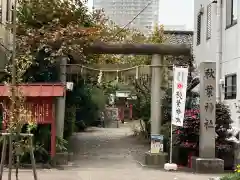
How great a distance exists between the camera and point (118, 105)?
45.6 meters

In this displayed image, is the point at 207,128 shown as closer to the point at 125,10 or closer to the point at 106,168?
the point at 106,168

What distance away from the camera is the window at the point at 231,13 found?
16369mm

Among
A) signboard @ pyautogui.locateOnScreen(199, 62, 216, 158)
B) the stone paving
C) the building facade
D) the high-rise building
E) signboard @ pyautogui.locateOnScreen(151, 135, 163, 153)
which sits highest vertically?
the high-rise building

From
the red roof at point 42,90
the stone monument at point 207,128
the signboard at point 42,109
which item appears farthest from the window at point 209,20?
the signboard at point 42,109

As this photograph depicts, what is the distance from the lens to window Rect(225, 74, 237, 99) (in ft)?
52.3

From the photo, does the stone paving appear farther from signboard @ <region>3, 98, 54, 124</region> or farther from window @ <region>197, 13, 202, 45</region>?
window @ <region>197, 13, 202, 45</region>

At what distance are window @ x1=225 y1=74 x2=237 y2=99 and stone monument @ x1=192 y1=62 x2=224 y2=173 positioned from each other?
6.46ft

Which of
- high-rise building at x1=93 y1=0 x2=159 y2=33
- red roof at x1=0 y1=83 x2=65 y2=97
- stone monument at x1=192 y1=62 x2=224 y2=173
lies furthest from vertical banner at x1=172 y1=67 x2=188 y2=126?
high-rise building at x1=93 y1=0 x2=159 y2=33

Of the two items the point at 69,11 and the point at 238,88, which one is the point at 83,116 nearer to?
the point at 69,11

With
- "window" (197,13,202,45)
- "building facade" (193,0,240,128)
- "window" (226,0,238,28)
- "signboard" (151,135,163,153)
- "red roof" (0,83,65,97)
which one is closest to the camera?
"red roof" (0,83,65,97)

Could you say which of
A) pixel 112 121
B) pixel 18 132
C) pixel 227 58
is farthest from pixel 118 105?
pixel 18 132

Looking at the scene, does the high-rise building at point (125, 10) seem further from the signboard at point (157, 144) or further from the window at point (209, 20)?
the signboard at point (157, 144)

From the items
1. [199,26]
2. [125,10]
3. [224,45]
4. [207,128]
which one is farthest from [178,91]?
[125,10]

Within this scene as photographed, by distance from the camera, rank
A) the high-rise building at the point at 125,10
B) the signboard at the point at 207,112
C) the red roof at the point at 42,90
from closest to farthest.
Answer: the red roof at the point at 42,90
the signboard at the point at 207,112
the high-rise building at the point at 125,10
